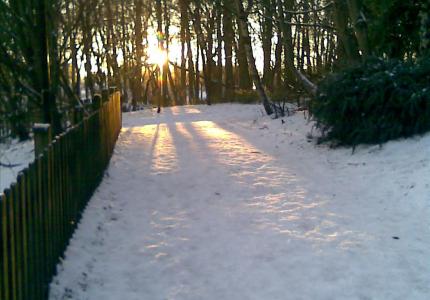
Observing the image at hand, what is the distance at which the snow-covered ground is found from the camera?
15.7 ft

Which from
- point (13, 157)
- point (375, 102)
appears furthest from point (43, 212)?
point (13, 157)

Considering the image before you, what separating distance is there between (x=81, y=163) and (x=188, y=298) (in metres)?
2.76

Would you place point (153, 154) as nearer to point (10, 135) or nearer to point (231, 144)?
point (231, 144)

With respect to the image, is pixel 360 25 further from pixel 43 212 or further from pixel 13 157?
pixel 43 212

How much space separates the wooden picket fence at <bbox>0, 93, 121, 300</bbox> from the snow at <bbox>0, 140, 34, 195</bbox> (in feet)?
24.3

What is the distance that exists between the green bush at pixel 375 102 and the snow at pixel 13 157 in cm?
731

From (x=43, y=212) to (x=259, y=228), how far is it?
2.60 m

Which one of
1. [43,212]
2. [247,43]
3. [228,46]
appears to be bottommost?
[43,212]

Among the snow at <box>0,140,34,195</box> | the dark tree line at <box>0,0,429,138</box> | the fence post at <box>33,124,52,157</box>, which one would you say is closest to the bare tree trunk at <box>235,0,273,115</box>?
the dark tree line at <box>0,0,429,138</box>

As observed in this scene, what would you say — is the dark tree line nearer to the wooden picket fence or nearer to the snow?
the snow

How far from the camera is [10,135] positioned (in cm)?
1923

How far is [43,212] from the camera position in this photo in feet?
14.5

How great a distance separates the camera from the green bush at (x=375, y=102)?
9.63m

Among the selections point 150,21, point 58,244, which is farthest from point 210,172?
point 150,21
